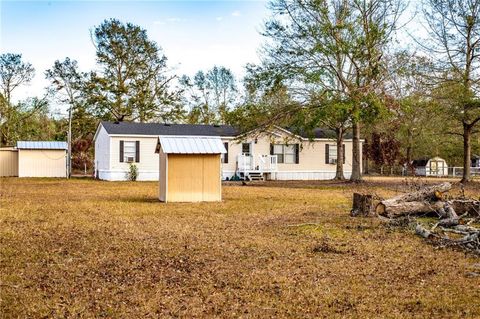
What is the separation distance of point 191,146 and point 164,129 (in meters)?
16.4

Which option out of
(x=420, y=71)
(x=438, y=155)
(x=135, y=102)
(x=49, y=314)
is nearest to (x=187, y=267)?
(x=49, y=314)

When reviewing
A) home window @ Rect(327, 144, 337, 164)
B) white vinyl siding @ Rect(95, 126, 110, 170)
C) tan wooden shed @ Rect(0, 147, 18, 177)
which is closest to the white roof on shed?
white vinyl siding @ Rect(95, 126, 110, 170)

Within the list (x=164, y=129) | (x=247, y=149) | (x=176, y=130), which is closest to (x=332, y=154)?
(x=247, y=149)

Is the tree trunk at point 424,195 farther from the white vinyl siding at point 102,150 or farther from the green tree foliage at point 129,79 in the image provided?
the green tree foliage at point 129,79

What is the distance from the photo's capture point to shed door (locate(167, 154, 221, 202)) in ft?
52.4

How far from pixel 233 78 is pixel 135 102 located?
14.3m

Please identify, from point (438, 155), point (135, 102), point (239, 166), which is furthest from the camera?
point (438, 155)

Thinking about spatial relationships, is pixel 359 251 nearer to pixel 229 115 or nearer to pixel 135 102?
pixel 229 115

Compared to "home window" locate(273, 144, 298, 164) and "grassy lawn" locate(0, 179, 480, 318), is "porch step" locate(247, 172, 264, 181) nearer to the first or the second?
"home window" locate(273, 144, 298, 164)

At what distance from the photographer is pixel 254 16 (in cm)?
2648

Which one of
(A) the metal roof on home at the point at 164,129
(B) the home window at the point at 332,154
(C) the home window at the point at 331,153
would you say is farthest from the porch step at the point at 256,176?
(B) the home window at the point at 332,154

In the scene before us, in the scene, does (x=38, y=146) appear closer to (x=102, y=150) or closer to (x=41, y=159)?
(x=41, y=159)

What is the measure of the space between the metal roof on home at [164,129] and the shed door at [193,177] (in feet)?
49.4

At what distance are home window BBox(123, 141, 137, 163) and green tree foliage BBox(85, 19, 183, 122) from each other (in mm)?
11421
